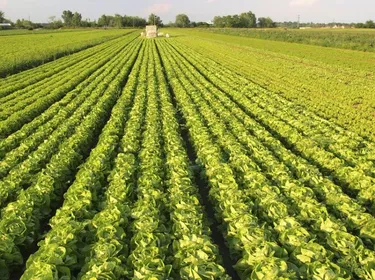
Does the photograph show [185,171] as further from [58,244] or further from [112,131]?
[112,131]

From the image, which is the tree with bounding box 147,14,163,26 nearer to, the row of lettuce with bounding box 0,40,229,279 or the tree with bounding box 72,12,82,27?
the tree with bounding box 72,12,82,27

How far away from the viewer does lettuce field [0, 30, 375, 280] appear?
5289 millimetres

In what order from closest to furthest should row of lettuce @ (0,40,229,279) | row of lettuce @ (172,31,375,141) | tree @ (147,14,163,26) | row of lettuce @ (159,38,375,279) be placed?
1. row of lettuce @ (0,40,229,279)
2. row of lettuce @ (159,38,375,279)
3. row of lettuce @ (172,31,375,141)
4. tree @ (147,14,163,26)

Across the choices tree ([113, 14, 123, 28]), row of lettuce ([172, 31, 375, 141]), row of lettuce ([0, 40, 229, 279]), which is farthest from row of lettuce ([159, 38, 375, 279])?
tree ([113, 14, 123, 28])

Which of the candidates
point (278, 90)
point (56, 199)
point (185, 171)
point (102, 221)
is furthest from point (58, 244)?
point (278, 90)

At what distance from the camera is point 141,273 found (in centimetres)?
488

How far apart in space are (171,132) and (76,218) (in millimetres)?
5502

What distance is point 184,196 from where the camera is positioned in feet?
23.3

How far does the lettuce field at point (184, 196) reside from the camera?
5289 mm

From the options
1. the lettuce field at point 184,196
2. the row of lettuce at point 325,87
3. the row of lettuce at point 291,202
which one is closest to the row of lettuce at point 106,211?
the lettuce field at point 184,196

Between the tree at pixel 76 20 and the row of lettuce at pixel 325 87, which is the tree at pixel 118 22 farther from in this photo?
the row of lettuce at pixel 325 87

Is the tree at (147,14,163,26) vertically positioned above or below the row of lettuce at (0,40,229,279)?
above

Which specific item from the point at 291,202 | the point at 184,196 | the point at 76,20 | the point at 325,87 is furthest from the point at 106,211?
the point at 76,20

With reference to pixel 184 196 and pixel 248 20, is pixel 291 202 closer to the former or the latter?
pixel 184 196
